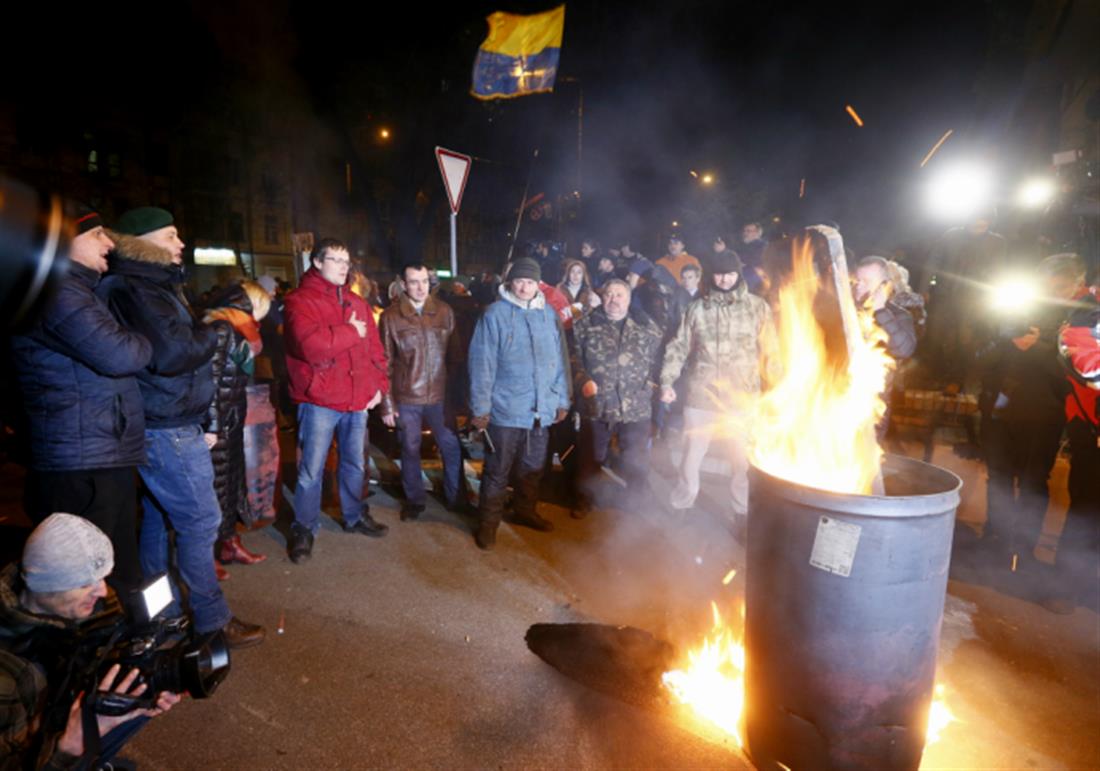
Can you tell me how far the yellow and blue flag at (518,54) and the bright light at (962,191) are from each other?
9.83 metres

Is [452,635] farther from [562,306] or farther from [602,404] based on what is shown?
[562,306]

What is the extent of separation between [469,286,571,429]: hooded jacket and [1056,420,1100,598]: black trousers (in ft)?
13.3

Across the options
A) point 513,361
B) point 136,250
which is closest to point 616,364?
point 513,361

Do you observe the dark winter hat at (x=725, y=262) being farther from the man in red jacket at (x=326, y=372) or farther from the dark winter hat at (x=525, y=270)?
the man in red jacket at (x=326, y=372)

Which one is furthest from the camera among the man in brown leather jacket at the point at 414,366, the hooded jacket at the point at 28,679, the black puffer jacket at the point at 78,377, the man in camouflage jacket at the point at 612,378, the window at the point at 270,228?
the window at the point at 270,228

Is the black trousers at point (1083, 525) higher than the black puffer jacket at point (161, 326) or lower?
lower

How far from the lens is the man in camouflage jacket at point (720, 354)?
5109 mm

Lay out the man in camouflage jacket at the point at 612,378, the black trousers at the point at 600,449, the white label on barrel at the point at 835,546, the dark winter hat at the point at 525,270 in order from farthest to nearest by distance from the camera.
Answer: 1. the black trousers at the point at 600,449
2. the man in camouflage jacket at the point at 612,378
3. the dark winter hat at the point at 525,270
4. the white label on barrel at the point at 835,546

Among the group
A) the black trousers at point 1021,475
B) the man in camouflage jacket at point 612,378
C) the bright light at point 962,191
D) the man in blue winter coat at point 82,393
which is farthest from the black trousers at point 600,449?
the bright light at point 962,191

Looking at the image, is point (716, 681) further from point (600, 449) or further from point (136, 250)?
point (136, 250)

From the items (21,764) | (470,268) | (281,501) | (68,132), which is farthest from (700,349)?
(470,268)

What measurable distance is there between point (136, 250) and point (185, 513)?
142 centimetres

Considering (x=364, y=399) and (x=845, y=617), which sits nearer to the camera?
(x=845, y=617)

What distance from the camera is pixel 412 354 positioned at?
17.4 ft
